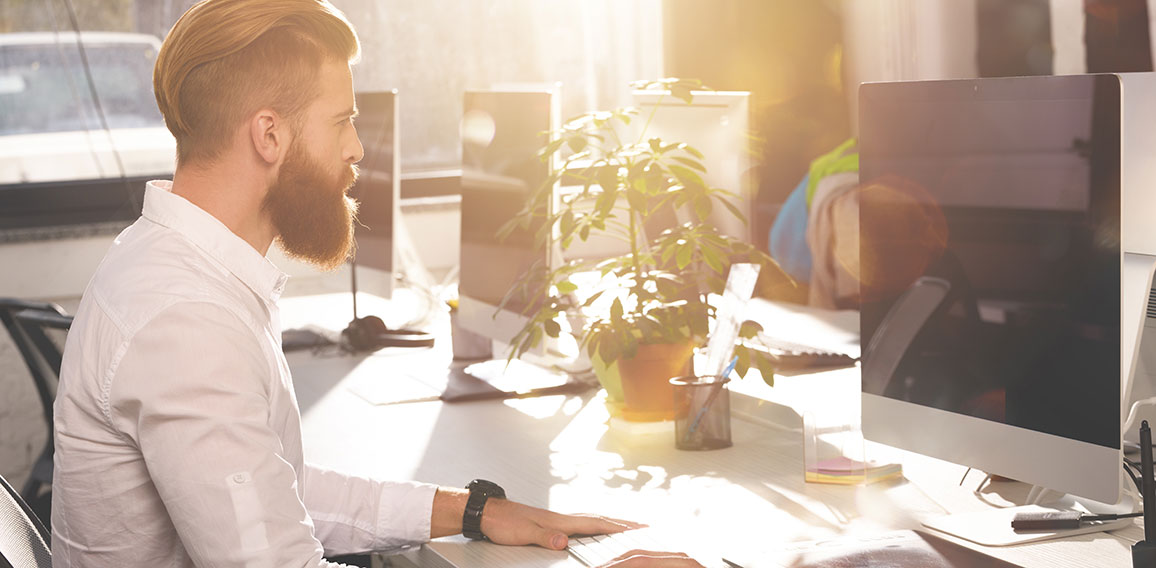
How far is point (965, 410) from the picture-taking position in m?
1.30

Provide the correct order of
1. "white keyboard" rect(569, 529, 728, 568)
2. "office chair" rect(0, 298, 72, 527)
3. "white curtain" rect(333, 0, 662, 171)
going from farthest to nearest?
1. "white curtain" rect(333, 0, 662, 171)
2. "office chair" rect(0, 298, 72, 527)
3. "white keyboard" rect(569, 529, 728, 568)

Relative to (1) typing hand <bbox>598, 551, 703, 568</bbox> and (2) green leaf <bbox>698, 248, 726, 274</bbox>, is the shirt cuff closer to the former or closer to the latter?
(1) typing hand <bbox>598, 551, 703, 568</bbox>

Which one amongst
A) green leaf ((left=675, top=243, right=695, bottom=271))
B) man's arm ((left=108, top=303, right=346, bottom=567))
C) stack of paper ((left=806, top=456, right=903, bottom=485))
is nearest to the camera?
man's arm ((left=108, top=303, right=346, bottom=567))

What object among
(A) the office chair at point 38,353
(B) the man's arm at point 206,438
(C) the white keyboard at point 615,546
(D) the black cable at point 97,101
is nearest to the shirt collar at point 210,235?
(B) the man's arm at point 206,438

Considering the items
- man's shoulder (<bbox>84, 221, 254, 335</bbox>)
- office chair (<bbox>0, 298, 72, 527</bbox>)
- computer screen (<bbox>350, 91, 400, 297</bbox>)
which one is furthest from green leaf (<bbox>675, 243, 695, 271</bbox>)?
office chair (<bbox>0, 298, 72, 527</bbox>)

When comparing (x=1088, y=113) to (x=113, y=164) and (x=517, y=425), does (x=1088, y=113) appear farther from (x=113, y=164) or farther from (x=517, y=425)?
(x=113, y=164)

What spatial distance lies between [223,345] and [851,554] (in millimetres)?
673

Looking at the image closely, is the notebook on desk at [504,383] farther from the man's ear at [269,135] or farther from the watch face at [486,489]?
the man's ear at [269,135]

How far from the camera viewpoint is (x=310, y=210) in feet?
4.40

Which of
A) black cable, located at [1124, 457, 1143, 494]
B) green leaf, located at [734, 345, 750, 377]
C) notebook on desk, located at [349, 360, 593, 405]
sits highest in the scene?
green leaf, located at [734, 345, 750, 377]

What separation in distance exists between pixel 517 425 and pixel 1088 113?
3.66 feet

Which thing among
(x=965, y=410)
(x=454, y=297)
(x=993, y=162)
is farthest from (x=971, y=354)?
(x=454, y=297)

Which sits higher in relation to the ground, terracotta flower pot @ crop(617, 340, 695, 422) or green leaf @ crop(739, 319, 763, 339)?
green leaf @ crop(739, 319, 763, 339)

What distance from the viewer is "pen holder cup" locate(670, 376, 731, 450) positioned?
5.76ft
